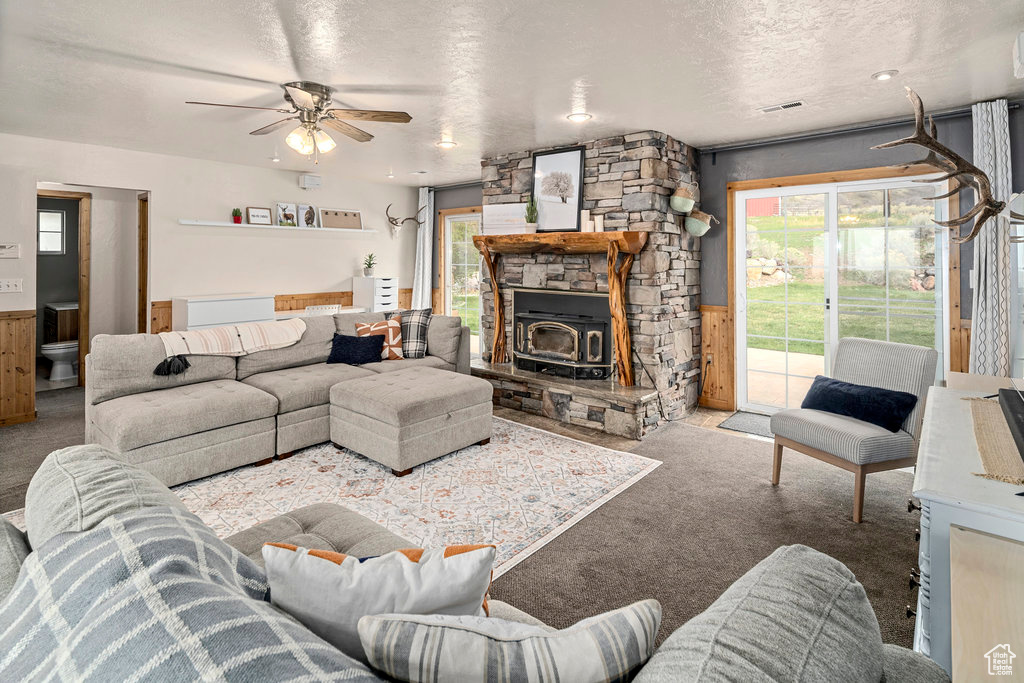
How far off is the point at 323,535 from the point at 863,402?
9.44ft

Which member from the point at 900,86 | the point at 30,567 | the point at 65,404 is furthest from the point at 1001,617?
the point at 65,404

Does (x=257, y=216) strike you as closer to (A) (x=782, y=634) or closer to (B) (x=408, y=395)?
(B) (x=408, y=395)

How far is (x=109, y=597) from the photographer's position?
31.1 inches

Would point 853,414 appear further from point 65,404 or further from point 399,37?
point 65,404

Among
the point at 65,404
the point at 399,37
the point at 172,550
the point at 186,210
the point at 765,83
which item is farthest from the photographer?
the point at 186,210

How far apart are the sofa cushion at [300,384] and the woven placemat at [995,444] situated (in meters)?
3.59

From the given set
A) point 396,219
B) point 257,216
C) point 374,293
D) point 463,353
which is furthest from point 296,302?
point 463,353

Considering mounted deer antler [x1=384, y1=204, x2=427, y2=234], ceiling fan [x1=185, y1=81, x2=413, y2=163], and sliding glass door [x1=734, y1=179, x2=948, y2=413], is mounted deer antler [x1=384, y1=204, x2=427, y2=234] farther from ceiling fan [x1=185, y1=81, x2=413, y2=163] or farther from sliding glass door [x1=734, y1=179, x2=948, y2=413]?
sliding glass door [x1=734, y1=179, x2=948, y2=413]

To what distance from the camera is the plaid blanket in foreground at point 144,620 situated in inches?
25.6

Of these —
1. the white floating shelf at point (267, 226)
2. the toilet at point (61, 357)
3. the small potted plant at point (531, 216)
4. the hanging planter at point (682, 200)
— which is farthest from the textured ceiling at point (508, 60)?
the toilet at point (61, 357)

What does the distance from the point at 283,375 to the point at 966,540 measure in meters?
3.95

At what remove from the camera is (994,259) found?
3613 millimetres

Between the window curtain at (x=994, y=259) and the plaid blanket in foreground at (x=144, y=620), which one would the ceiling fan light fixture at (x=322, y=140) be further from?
the window curtain at (x=994, y=259)

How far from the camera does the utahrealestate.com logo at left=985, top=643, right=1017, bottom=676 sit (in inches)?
33.4
